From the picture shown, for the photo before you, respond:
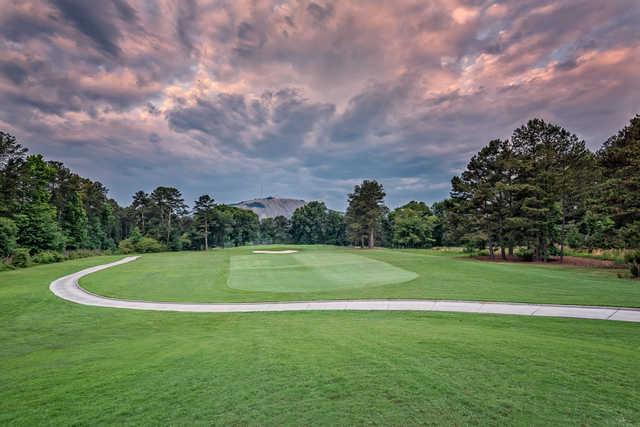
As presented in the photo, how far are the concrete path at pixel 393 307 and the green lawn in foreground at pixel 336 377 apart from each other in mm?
1172

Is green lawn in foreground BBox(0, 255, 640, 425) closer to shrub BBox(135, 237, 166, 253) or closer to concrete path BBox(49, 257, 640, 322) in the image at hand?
concrete path BBox(49, 257, 640, 322)

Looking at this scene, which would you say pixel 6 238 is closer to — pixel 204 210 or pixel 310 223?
pixel 204 210

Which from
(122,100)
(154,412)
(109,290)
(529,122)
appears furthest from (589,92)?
(122,100)

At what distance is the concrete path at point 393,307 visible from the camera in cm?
819

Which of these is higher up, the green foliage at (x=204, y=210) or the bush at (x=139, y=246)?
the green foliage at (x=204, y=210)

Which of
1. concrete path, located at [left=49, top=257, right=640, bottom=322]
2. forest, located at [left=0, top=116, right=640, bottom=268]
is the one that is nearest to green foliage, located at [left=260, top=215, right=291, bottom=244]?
forest, located at [left=0, top=116, right=640, bottom=268]

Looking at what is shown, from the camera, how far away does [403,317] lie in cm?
849

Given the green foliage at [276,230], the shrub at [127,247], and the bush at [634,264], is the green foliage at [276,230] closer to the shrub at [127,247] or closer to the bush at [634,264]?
the shrub at [127,247]

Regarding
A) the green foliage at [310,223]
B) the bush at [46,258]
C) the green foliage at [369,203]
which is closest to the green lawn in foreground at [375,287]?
the bush at [46,258]

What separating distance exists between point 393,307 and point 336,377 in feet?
22.0

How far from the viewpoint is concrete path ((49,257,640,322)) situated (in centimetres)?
819

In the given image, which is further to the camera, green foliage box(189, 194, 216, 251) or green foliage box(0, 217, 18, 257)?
green foliage box(189, 194, 216, 251)

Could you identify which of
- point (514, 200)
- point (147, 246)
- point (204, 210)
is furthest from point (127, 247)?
point (514, 200)

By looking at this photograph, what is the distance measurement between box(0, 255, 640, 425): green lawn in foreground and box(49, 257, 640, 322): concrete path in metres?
1.17
